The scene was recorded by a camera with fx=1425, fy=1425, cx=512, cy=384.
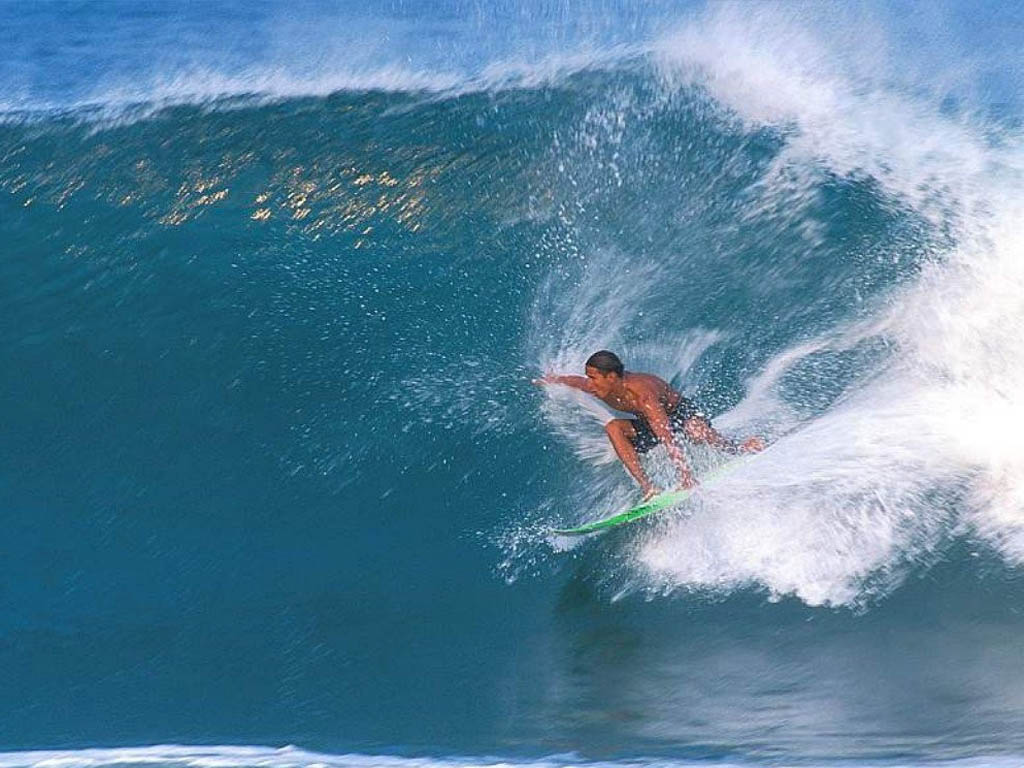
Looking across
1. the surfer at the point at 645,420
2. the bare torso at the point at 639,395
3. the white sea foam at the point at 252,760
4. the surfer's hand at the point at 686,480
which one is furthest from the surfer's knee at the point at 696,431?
the white sea foam at the point at 252,760

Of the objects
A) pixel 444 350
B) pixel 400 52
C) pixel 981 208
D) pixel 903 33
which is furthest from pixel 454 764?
pixel 903 33

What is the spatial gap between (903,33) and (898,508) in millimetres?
7432

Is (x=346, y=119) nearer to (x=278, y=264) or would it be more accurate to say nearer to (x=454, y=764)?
(x=278, y=264)

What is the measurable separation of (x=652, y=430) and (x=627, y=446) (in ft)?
0.59

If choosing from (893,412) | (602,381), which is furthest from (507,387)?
(893,412)

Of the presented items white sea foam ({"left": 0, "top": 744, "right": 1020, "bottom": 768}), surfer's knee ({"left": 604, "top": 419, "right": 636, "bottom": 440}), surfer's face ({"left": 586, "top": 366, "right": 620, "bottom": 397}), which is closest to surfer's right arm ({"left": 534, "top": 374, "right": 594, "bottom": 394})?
surfer's face ({"left": 586, "top": 366, "right": 620, "bottom": 397})

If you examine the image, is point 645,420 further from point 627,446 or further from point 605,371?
point 605,371

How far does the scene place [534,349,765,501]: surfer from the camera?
26.8 feet

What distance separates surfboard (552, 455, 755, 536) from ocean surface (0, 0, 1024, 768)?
0.16 metres

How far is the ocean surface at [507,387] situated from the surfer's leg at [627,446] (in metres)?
0.31

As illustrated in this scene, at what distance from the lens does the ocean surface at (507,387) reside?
705 centimetres

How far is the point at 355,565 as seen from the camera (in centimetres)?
841

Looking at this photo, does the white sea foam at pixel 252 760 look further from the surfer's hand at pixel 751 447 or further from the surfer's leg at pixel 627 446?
the surfer's hand at pixel 751 447

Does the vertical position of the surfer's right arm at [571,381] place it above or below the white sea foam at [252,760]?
above
